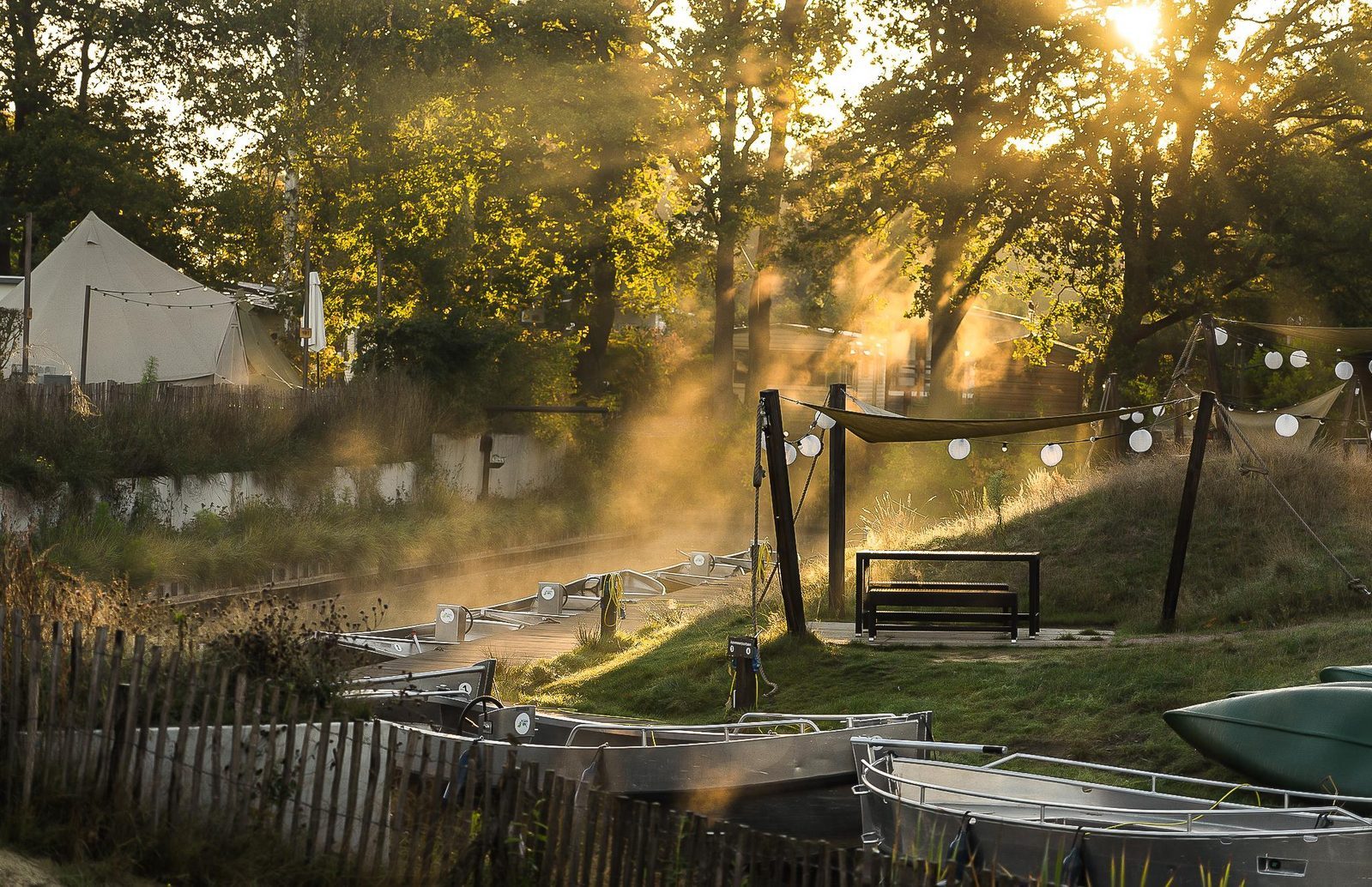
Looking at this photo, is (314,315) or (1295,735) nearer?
(1295,735)

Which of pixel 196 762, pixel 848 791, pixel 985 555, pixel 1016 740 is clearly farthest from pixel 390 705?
pixel 985 555

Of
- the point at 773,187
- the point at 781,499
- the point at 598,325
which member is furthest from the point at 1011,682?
the point at 598,325

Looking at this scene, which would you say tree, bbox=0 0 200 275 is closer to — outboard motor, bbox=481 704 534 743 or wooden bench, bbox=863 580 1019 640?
wooden bench, bbox=863 580 1019 640

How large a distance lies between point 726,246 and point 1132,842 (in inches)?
1189

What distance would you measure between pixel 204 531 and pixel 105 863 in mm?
15625

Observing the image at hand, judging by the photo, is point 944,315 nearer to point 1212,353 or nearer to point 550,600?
point 1212,353

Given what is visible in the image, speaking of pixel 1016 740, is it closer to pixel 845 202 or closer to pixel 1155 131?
pixel 1155 131

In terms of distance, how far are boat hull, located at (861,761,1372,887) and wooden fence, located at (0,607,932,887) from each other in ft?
4.10

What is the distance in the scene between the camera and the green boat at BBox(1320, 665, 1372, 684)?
33.8ft

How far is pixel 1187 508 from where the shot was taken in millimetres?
14391

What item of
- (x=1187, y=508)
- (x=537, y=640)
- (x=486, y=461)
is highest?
(x=486, y=461)

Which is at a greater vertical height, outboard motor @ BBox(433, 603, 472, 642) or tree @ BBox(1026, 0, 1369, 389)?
tree @ BBox(1026, 0, 1369, 389)

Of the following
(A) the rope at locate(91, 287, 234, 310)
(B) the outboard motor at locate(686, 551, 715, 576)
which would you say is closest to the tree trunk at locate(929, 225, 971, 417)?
(B) the outboard motor at locate(686, 551, 715, 576)

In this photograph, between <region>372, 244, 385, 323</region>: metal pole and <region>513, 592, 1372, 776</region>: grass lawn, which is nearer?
<region>513, 592, 1372, 776</region>: grass lawn
